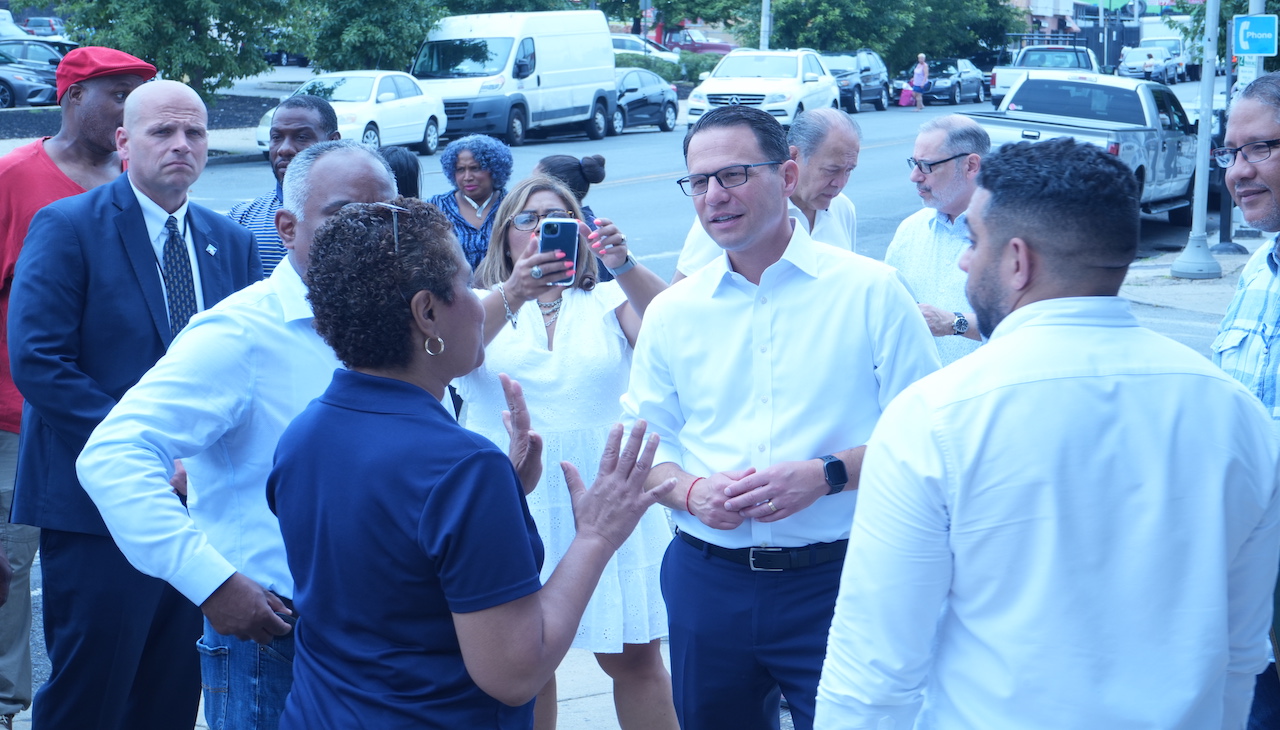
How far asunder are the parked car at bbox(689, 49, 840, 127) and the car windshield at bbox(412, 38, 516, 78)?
479 cm

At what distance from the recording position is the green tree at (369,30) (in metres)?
27.7

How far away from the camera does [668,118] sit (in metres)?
28.9

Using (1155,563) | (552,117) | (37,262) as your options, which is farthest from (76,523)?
(552,117)

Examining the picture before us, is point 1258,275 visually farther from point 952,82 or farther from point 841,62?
point 952,82

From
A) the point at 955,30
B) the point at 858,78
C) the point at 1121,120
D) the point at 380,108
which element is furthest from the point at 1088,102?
the point at 955,30

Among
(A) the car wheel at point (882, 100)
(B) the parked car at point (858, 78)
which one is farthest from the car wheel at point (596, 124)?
Result: (A) the car wheel at point (882, 100)

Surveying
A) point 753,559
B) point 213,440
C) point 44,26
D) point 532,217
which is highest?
point 44,26

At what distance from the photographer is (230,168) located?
2069cm

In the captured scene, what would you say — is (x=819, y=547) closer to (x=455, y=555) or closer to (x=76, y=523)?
(x=455, y=555)

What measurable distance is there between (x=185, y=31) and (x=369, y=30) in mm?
5786

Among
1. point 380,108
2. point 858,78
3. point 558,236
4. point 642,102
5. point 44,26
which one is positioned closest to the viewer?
point 558,236

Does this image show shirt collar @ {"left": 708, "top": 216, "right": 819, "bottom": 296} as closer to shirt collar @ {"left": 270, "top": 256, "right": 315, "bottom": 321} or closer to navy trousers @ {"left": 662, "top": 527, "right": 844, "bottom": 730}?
navy trousers @ {"left": 662, "top": 527, "right": 844, "bottom": 730}

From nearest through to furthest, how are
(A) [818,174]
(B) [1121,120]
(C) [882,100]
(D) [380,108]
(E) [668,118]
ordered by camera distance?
(A) [818,174] < (B) [1121,120] < (D) [380,108] < (E) [668,118] < (C) [882,100]

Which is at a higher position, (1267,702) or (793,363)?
(793,363)
